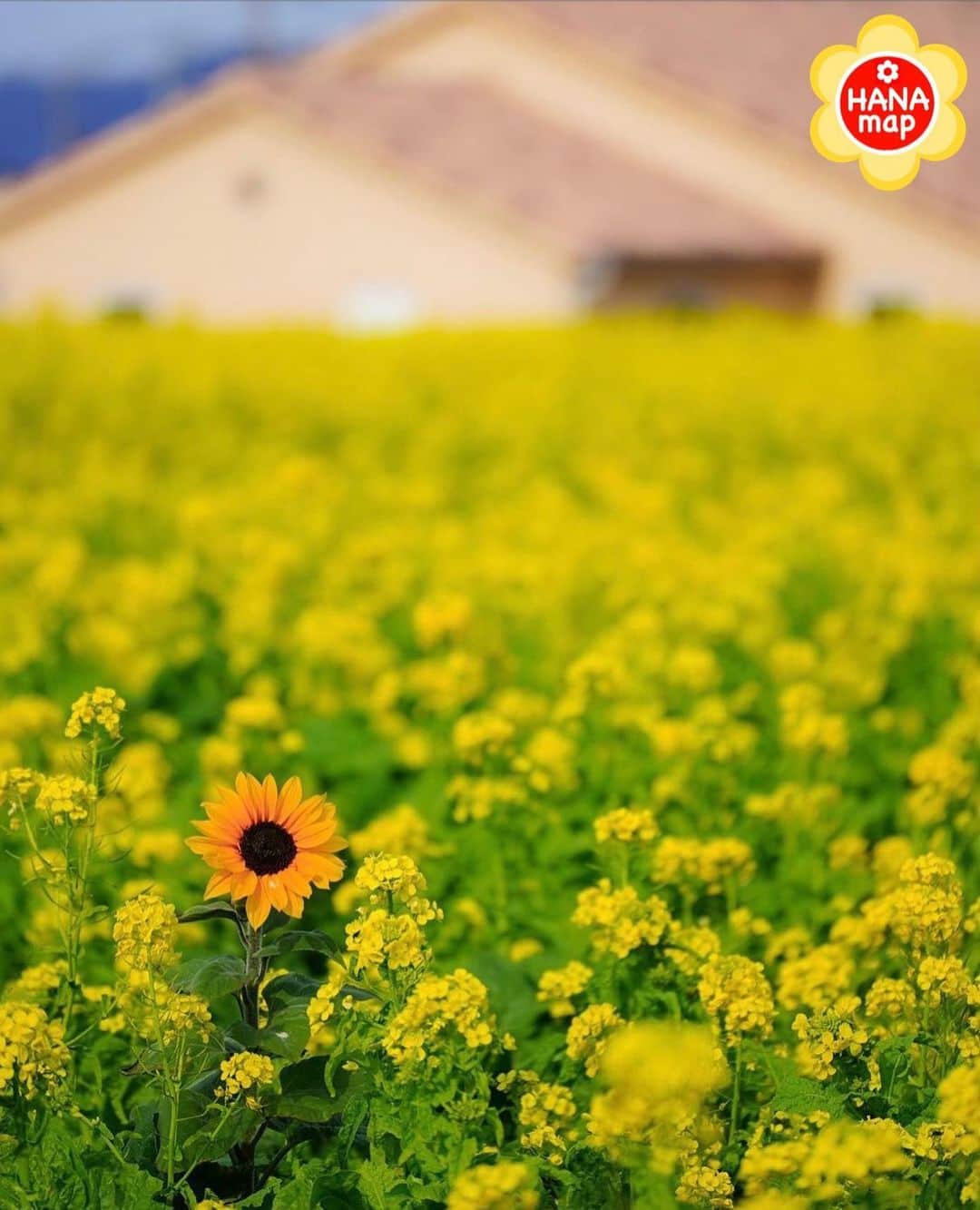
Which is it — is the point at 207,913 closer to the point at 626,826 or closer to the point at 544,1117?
the point at 544,1117

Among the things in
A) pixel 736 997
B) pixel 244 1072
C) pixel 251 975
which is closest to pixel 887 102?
pixel 736 997

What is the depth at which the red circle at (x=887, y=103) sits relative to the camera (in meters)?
2.86

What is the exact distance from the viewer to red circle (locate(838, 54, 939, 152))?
9.37 feet

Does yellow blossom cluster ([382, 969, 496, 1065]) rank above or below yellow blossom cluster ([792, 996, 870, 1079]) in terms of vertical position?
above

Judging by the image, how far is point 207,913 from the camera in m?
1.62

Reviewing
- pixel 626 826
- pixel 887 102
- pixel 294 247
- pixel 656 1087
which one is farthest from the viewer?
pixel 294 247

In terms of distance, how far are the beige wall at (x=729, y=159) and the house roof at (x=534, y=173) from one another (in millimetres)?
536

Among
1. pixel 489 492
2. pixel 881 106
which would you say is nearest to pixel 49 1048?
pixel 881 106

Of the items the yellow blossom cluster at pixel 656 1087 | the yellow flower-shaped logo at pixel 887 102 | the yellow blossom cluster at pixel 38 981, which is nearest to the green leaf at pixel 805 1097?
the yellow blossom cluster at pixel 656 1087

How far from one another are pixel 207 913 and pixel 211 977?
67mm

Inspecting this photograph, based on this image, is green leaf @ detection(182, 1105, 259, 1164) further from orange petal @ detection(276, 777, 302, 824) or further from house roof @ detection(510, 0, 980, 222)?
house roof @ detection(510, 0, 980, 222)

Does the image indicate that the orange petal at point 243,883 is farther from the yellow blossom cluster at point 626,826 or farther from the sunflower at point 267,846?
the yellow blossom cluster at point 626,826

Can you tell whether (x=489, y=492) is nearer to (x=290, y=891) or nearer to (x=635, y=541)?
(x=635, y=541)

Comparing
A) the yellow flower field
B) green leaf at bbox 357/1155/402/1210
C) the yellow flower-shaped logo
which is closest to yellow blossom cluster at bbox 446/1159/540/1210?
the yellow flower field
